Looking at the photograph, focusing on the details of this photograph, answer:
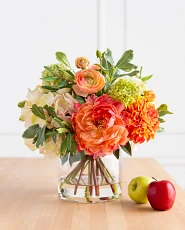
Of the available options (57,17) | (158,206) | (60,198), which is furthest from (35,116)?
(57,17)

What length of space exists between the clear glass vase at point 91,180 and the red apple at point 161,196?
0.15 metres

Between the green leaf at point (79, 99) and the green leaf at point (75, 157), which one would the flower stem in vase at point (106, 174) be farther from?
the green leaf at point (79, 99)

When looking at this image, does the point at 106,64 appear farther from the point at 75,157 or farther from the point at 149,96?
the point at 75,157

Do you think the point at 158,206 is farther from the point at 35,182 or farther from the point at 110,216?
the point at 35,182

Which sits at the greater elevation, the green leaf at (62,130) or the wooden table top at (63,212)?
the green leaf at (62,130)

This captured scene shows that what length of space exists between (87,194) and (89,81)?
338 millimetres

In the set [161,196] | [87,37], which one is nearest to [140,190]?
[161,196]

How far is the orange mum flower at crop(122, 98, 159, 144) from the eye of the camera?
4.86 feet

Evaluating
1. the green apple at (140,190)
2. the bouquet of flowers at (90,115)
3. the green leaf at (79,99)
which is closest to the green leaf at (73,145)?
the bouquet of flowers at (90,115)

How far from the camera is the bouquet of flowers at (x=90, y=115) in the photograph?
1.46m

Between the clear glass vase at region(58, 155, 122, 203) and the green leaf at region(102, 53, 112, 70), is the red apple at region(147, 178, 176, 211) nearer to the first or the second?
the clear glass vase at region(58, 155, 122, 203)

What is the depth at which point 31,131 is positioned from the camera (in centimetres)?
154

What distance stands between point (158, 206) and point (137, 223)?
0.51ft

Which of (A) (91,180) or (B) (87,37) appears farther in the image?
(B) (87,37)
